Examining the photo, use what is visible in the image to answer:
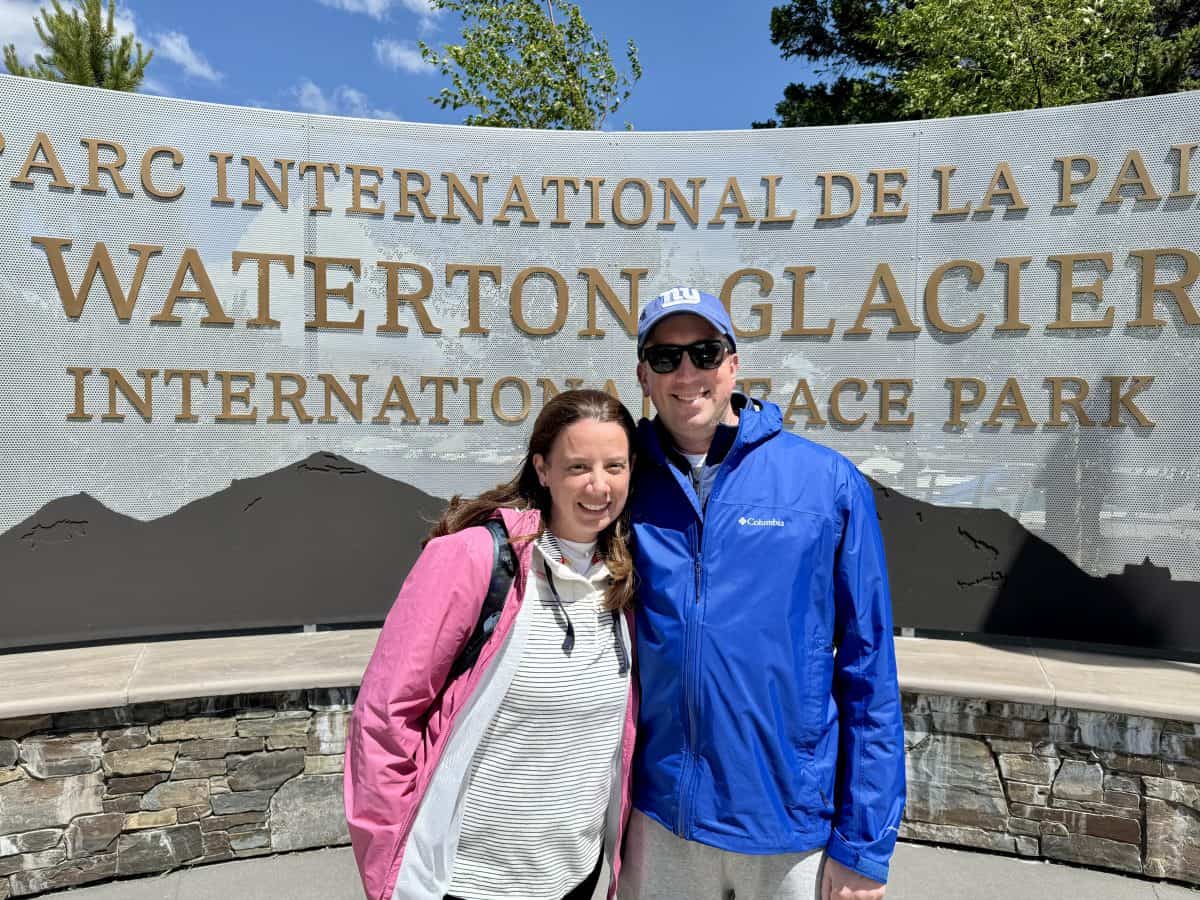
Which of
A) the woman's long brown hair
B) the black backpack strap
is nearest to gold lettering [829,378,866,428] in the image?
the woman's long brown hair

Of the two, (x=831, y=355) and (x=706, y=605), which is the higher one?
(x=831, y=355)

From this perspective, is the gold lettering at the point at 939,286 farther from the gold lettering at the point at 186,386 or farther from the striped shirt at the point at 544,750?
the gold lettering at the point at 186,386

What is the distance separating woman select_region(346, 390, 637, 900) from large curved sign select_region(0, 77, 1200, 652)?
2.41 m

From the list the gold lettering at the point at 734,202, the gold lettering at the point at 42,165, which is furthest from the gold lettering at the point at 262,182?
the gold lettering at the point at 734,202

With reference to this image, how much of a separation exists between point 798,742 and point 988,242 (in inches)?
114

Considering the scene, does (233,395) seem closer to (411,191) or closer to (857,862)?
(411,191)

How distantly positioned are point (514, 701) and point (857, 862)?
63cm

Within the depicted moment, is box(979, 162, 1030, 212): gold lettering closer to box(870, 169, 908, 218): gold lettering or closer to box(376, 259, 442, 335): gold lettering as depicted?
box(870, 169, 908, 218): gold lettering

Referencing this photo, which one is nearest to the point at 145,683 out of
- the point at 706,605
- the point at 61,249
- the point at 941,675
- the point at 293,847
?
the point at 293,847

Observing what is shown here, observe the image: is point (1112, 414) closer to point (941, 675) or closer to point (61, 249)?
point (941, 675)

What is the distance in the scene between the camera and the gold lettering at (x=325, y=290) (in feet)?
11.8

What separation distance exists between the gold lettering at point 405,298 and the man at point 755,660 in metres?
2.44

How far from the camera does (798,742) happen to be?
4.47 ft

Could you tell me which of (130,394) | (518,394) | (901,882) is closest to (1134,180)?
(518,394)
